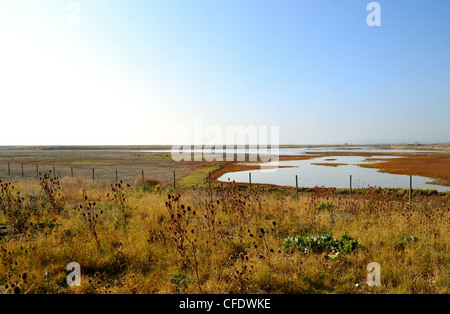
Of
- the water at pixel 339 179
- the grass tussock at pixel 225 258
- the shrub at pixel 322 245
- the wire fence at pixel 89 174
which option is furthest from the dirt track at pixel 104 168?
the shrub at pixel 322 245

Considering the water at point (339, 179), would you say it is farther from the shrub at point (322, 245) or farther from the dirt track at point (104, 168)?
the shrub at point (322, 245)

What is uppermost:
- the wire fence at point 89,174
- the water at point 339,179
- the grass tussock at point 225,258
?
the grass tussock at point 225,258

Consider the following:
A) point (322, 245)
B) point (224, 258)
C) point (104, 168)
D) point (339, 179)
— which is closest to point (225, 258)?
point (224, 258)

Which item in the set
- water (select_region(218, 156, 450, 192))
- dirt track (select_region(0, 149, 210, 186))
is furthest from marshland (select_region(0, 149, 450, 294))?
dirt track (select_region(0, 149, 210, 186))

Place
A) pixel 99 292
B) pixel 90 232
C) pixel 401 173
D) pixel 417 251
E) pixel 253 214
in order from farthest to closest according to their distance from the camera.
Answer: pixel 401 173 < pixel 253 214 < pixel 90 232 < pixel 417 251 < pixel 99 292

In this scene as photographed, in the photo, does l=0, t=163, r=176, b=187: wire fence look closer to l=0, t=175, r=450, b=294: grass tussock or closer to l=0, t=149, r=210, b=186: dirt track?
l=0, t=149, r=210, b=186: dirt track

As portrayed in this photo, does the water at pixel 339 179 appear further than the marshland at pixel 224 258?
Yes

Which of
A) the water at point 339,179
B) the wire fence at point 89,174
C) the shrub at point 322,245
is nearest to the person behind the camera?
the shrub at point 322,245

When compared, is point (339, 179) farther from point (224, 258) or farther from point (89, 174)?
point (89, 174)

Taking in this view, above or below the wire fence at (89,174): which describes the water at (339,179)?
below
